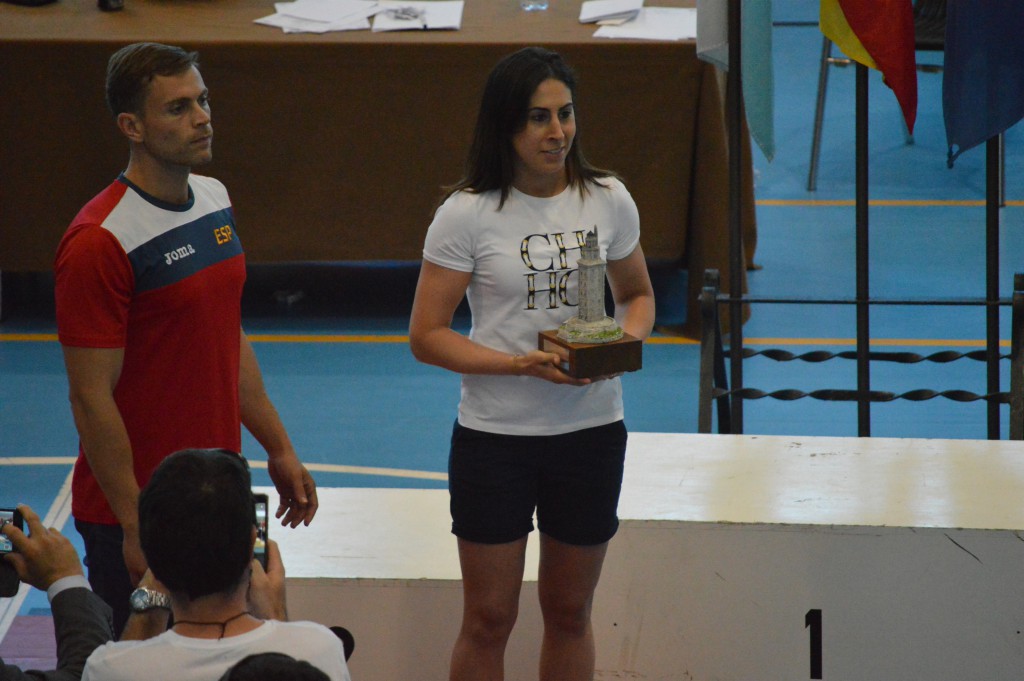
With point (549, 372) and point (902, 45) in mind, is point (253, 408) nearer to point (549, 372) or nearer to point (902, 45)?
point (549, 372)

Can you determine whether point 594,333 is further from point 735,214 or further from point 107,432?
point 735,214

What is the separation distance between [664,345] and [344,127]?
1.82m

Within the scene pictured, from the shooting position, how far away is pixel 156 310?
2.21 meters

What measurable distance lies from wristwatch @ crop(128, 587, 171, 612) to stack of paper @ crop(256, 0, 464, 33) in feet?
14.1

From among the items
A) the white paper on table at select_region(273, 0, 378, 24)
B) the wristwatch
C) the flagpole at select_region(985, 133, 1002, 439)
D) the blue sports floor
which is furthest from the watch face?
the white paper on table at select_region(273, 0, 378, 24)

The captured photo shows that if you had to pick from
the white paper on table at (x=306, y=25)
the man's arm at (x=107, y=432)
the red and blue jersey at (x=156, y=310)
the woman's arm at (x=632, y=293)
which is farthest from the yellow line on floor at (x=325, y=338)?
the man's arm at (x=107, y=432)

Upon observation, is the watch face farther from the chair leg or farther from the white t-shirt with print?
the chair leg

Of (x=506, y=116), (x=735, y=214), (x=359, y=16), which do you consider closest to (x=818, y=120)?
(x=359, y=16)

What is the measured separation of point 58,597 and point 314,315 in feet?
15.2

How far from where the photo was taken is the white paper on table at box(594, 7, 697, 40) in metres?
5.69

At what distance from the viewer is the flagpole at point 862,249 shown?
12.5 ft

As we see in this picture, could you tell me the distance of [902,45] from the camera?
3748mm

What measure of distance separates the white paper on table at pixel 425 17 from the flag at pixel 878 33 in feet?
8.17

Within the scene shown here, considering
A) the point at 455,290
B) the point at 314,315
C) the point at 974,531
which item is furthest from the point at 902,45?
the point at 314,315
